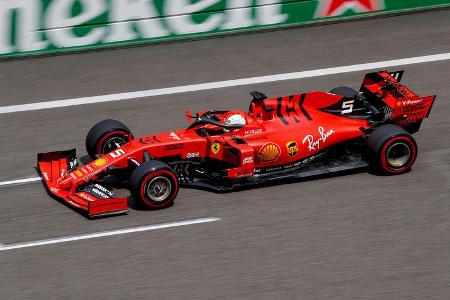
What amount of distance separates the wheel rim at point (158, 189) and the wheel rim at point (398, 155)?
9.53 feet

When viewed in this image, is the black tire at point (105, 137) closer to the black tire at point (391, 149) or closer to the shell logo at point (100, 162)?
the shell logo at point (100, 162)

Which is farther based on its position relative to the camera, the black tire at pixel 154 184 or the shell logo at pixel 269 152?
the shell logo at pixel 269 152

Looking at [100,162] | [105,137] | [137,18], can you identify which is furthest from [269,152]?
[137,18]

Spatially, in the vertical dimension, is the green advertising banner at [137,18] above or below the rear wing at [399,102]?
above

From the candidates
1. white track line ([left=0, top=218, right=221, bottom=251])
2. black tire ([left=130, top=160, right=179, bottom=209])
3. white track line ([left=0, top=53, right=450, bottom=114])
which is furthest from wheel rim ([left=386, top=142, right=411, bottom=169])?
white track line ([left=0, top=53, right=450, bottom=114])

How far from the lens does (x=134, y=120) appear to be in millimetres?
15109

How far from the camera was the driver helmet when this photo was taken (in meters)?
12.2

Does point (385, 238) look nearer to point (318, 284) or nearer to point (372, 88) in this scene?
point (318, 284)

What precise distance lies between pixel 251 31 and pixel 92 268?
9105 millimetres

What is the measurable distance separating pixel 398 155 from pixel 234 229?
8.54ft

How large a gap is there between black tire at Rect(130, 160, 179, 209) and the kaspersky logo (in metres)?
8.11

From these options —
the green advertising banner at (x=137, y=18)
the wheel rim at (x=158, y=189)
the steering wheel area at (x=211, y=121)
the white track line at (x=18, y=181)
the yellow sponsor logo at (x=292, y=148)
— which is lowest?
the white track line at (x=18, y=181)

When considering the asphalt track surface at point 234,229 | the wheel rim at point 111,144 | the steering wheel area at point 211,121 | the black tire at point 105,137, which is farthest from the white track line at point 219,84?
the steering wheel area at point 211,121

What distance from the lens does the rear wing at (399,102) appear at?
12.9 metres
